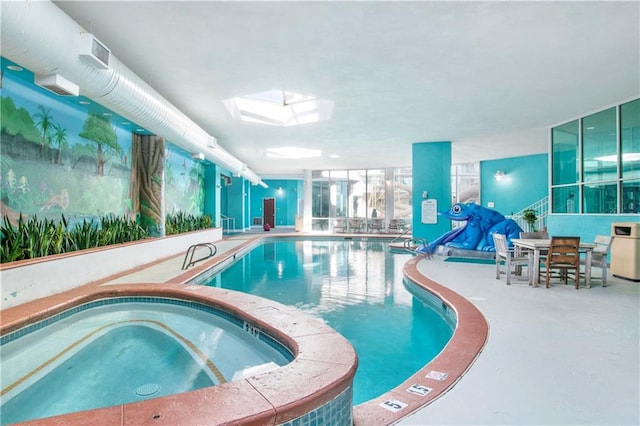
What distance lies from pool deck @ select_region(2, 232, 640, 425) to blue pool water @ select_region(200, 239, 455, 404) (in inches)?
24.6

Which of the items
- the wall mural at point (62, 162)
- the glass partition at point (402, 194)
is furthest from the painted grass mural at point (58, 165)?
the glass partition at point (402, 194)

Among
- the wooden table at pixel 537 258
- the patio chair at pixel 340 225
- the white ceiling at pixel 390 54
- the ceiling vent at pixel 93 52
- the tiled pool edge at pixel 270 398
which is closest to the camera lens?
the tiled pool edge at pixel 270 398

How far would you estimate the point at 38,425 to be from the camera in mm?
1386

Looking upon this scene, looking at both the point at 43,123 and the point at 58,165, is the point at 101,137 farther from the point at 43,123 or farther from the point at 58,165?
the point at 43,123

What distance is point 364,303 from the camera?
16.4 ft

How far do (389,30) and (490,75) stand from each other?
230 cm

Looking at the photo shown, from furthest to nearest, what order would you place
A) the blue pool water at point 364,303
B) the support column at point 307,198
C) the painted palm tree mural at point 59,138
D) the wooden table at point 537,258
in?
the support column at point 307,198 → the painted palm tree mural at point 59,138 → the wooden table at point 537,258 → the blue pool water at point 364,303

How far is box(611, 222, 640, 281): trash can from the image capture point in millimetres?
5555

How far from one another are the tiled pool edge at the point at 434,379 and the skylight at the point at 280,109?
5.61m

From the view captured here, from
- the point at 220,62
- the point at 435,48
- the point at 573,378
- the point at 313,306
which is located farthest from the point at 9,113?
the point at 573,378

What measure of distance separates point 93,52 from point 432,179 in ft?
30.1

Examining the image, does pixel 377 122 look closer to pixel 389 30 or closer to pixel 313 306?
pixel 389 30

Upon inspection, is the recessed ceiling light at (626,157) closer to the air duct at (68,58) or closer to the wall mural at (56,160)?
the air duct at (68,58)

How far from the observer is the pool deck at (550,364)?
1.96 meters
